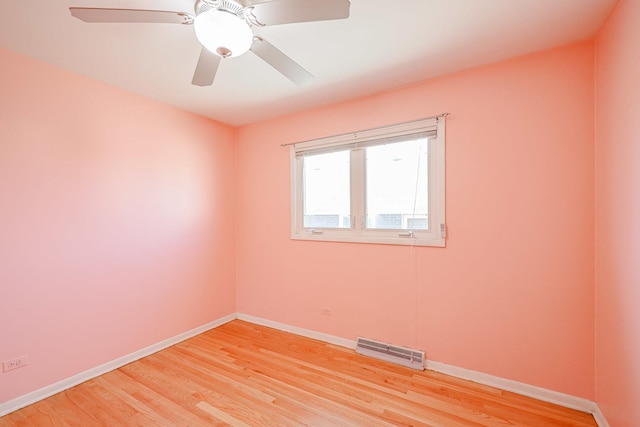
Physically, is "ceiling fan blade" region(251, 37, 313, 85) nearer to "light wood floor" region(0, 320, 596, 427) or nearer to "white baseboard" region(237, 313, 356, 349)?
"light wood floor" region(0, 320, 596, 427)

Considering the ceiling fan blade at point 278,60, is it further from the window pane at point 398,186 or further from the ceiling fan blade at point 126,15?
the window pane at point 398,186

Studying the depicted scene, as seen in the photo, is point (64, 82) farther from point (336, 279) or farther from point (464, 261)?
point (464, 261)

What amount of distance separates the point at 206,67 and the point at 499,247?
2.41 meters

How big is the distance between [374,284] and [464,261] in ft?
2.71

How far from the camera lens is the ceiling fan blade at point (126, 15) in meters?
1.25

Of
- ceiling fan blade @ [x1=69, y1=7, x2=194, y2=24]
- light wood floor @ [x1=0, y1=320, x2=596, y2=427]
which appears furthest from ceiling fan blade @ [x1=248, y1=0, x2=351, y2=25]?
light wood floor @ [x1=0, y1=320, x2=596, y2=427]

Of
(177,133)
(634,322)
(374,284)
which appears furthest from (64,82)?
(634,322)

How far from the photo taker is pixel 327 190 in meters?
3.06

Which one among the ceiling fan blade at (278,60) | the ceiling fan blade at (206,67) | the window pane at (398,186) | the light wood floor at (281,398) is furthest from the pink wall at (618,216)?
the ceiling fan blade at (206,67)

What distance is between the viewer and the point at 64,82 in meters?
2.19

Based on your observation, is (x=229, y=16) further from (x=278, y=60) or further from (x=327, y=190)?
(x=327, y=190)

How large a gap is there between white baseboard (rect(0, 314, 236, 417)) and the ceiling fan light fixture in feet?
8.76

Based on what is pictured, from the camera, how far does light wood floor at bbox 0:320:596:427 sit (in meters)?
1.82

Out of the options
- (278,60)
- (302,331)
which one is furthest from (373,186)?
(302,331)
